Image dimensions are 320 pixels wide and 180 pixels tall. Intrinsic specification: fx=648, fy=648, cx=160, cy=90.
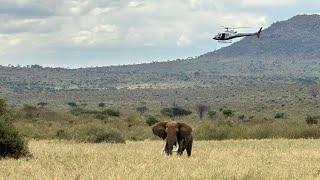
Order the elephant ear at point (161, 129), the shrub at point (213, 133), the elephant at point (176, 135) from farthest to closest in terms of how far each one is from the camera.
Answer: the shrub at point (213, 133), the elephant ear at point (161, 129), the elephant at point (176, 135)

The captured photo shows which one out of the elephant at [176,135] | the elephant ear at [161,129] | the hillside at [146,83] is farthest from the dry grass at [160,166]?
the hillside at [146,83]

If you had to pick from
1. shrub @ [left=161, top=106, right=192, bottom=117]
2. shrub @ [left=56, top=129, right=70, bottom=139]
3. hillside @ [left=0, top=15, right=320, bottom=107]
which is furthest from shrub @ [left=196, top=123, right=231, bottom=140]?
hillside @ [left=0, top=15, right=320, bottom=107]

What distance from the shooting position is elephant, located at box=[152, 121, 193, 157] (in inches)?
856

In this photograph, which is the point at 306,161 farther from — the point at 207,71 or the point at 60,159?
the point at 207,71

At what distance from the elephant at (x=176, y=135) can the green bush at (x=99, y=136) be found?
8527 millimetres

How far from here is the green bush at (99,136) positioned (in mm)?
30703

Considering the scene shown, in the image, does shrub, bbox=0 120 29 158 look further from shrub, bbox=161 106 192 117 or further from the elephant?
shrub, bbox=161 106 192 117

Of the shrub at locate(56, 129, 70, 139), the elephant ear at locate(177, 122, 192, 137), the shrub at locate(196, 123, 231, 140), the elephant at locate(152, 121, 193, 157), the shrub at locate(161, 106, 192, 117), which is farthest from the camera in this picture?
the shrub at locate(161, 106, 192, 117)

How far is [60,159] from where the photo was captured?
19.2 m

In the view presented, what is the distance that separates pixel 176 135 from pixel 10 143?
5.55m

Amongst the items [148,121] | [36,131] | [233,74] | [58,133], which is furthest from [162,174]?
[233,74]

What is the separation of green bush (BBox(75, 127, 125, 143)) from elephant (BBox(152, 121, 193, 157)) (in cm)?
853

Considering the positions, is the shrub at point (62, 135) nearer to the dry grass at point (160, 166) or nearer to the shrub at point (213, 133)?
the shrub at point (213, 133)

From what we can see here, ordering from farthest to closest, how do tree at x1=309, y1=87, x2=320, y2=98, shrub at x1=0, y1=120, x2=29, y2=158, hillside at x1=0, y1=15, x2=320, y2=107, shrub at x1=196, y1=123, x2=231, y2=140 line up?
hillside at x1=0, y1=15, x2=320, y2=107 < tree at x1=309, y1=87, x2=320, y2=98 < shrub at x1=196, y1=123, x2=231, y2=140 < shrub at x1=0, y1=120, x2=29, y2=158
